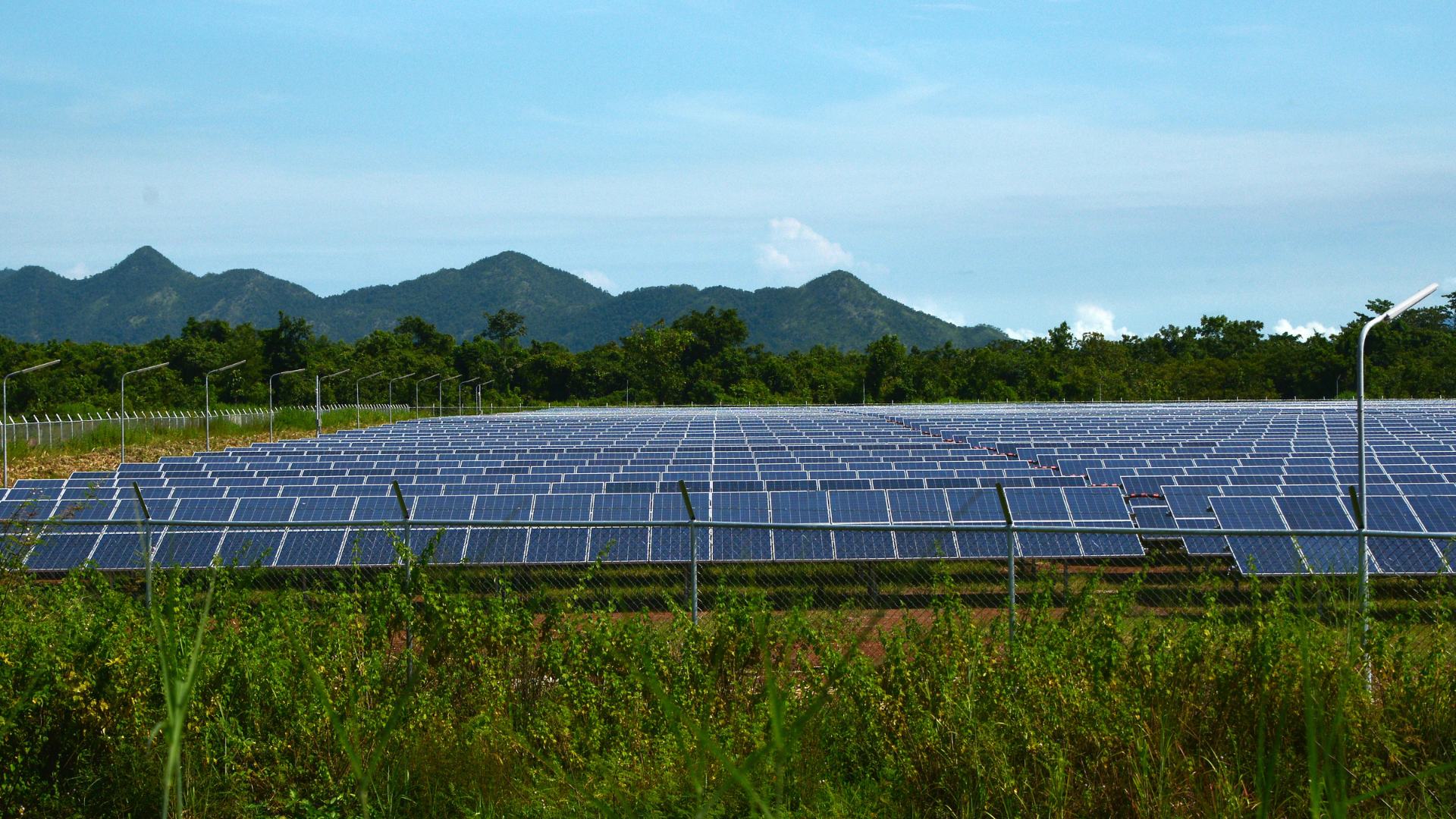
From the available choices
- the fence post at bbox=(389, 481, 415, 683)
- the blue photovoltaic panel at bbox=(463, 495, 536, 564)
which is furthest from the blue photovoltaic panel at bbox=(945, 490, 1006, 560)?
the fence post at bbox=(389, 481, 415, 683)

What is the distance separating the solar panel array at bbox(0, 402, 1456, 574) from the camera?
1230 centimetres

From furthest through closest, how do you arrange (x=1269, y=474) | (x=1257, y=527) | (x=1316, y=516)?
(x=1269, y=474)
(x=1316, y=516)
(x=1257, y=527)

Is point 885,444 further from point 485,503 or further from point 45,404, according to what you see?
point 45,404

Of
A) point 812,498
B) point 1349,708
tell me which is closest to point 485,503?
point 812,498

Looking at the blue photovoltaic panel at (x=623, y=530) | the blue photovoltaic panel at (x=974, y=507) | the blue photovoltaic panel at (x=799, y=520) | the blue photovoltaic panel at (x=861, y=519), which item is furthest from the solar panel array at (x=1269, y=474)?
the blue photovoltaic panel at (x=623, y=530)

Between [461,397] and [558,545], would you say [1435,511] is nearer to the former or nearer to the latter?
[558,545]

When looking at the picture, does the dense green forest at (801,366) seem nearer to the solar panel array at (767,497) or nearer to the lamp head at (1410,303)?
the solar panel array at (767,497)

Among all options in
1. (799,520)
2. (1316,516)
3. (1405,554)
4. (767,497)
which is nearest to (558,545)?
(799,520)

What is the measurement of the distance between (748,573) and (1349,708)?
697 centimetres

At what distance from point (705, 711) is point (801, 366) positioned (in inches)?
4155

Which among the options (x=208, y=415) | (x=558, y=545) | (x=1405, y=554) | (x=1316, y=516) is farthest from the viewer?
(x=208, y=415)

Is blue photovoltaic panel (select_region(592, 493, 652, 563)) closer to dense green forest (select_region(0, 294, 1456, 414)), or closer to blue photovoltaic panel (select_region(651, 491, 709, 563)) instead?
blue photovoltaic panel (select_region(651, 491, 709, 563))

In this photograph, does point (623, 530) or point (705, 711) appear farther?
point (623, 530)

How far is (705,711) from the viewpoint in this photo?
6734mm
